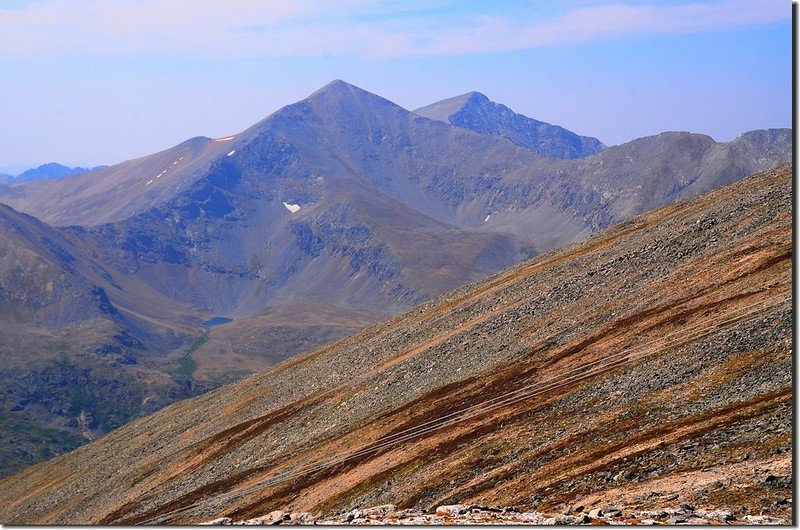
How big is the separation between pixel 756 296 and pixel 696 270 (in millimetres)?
11633

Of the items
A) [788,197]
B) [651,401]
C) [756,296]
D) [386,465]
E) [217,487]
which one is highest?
[788,197]

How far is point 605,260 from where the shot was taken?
85312mm

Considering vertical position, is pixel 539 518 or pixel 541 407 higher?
pixel 539 518

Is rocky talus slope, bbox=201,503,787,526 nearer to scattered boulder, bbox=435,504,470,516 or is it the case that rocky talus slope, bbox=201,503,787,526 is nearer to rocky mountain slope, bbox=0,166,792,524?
scattered boulder, bbox=435,504,470,516

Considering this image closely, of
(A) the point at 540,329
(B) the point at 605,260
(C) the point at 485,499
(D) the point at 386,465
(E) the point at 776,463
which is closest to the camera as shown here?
(E) the point at 776,463

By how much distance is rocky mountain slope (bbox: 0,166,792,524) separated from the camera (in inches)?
1676

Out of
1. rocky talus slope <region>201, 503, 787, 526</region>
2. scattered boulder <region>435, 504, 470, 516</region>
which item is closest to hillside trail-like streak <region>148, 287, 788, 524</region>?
rocky talus slope <region>201, 503, 787, 526</region>

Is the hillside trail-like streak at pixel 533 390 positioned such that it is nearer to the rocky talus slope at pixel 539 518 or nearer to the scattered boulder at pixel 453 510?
the rocky talus slope at pixel 539 518

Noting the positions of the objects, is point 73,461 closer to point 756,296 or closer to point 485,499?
point 485,499

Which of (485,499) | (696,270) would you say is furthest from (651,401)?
(696,270)

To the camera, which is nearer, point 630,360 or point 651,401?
point 651,401

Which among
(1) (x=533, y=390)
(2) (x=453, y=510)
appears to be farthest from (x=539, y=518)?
(1) (x=533, y=390)

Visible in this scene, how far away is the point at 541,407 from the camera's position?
5681 centimetres

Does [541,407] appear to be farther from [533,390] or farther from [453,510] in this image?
[453,510]
